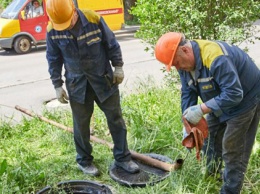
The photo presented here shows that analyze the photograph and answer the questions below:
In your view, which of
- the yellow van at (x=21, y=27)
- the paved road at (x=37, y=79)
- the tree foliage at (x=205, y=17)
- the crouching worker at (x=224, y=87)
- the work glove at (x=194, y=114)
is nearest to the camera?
the crouching worker at (x=224, y=87)

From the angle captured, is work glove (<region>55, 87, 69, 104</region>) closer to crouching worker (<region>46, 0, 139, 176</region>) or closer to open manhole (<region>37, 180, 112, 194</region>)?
crouching worker (<region>46, 0, 139, 176</region>)

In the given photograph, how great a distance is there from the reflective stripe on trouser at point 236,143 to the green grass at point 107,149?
0.27 m

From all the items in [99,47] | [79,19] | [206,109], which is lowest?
[206,109]

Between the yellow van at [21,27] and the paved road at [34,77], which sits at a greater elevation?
the yellow van at [21,27]

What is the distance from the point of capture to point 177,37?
283 centimetres

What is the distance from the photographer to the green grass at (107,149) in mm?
3566

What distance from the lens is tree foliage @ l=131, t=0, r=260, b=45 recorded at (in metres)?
5.33

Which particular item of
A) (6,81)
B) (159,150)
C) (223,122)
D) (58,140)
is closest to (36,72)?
(6,81)

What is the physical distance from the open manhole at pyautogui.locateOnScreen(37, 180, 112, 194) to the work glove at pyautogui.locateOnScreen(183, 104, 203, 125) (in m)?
1.10

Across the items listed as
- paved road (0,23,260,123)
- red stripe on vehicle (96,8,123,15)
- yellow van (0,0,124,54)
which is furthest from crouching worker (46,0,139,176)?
red stripe on vehicle (96,8,123,15)

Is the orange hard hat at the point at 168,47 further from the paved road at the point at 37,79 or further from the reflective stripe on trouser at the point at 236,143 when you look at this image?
the paved road at the point at 37,79

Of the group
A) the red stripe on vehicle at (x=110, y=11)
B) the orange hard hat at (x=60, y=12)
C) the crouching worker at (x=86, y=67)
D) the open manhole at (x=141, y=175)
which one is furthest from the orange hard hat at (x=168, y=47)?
the red stripe on vehicle at (x=110, y=11)

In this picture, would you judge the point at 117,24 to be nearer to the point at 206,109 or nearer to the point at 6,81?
the point at 6,81

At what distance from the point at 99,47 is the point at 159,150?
5.00ft
